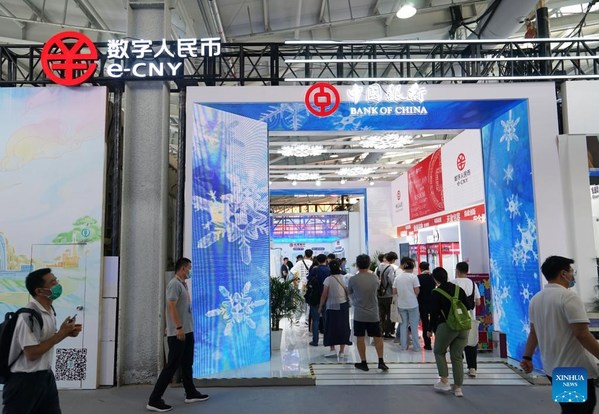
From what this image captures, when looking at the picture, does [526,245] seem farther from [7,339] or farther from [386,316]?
[7,339]

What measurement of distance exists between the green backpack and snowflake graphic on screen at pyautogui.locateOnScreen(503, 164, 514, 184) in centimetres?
226

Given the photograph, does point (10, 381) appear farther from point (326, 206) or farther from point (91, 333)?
point (326, 206)

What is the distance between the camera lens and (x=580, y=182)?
5.59m

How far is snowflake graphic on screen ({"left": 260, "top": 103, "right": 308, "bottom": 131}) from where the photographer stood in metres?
5.75

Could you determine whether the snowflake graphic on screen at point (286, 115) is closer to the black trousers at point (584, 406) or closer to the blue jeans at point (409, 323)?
the blue jeans at point (409, 323)

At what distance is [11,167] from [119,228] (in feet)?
4.36

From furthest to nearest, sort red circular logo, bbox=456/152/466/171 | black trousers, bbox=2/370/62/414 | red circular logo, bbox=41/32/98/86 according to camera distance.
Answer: red circular logo, bbox=456/152/466/171
red circular logo, bbox=41/32/98/86
black trousers, bbox=2/370/62/414

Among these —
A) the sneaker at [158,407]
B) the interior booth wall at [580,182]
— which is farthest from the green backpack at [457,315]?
the sneaker at [158,407]

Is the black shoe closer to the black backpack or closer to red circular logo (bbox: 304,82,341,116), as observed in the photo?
red circular logo (bbox: 304,82,341,116)

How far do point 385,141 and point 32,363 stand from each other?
8017 millimetres

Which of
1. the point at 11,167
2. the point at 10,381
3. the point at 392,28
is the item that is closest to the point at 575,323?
the point at 10,381

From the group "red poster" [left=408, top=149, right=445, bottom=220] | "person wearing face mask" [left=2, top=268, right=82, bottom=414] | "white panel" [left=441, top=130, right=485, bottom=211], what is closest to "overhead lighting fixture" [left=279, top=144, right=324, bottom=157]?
"red poster" [left=408, top=149, right=445, bottom=220]

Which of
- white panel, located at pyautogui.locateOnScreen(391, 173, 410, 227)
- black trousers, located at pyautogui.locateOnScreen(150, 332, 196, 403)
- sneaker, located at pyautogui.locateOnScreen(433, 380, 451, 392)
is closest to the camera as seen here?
black trousers, located at pyautogui.locateOnScreen(150, 332, 196, 403)

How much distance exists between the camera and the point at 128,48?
213 inches
